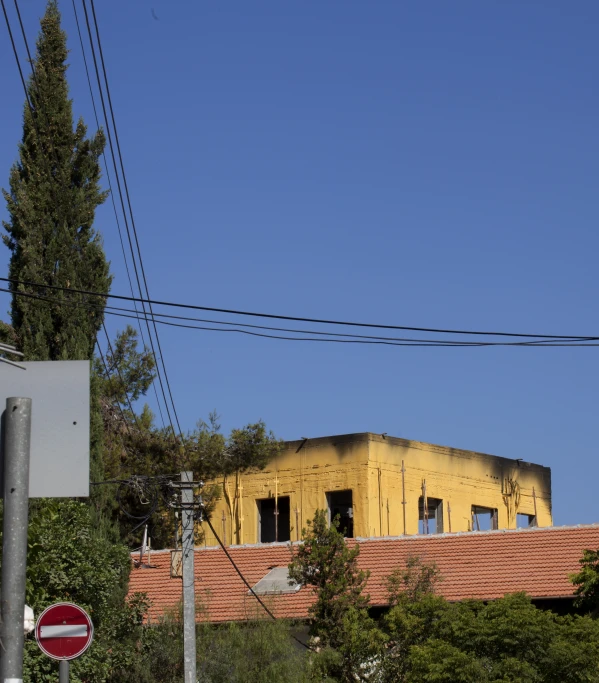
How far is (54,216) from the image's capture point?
24.3 meters

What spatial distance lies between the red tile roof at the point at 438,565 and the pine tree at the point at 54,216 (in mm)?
6189

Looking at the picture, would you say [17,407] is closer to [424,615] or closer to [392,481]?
[424,615]

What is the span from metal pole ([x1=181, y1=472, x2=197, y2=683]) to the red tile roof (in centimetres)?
363

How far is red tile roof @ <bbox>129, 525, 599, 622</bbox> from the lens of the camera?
948 inches

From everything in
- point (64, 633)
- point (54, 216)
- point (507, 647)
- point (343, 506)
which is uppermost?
point (54, 216)

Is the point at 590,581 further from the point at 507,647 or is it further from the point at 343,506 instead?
the point at 343,506

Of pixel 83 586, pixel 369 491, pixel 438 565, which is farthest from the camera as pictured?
pixel 369 491

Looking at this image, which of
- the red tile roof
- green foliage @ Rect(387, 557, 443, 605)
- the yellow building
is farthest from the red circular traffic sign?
the yellow building

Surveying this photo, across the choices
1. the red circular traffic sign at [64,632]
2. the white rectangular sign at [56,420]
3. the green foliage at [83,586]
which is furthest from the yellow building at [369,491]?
the white rectangular sign at [56,420]

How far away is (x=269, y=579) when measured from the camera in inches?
1030

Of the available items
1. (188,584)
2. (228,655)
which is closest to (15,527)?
(188,584)

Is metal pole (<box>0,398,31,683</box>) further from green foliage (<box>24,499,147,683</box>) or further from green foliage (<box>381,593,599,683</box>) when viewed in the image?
green foliage (<box>381,593,599,683</box>)

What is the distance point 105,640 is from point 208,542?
67.5ft

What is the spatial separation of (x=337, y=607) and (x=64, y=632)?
40.8 ft
